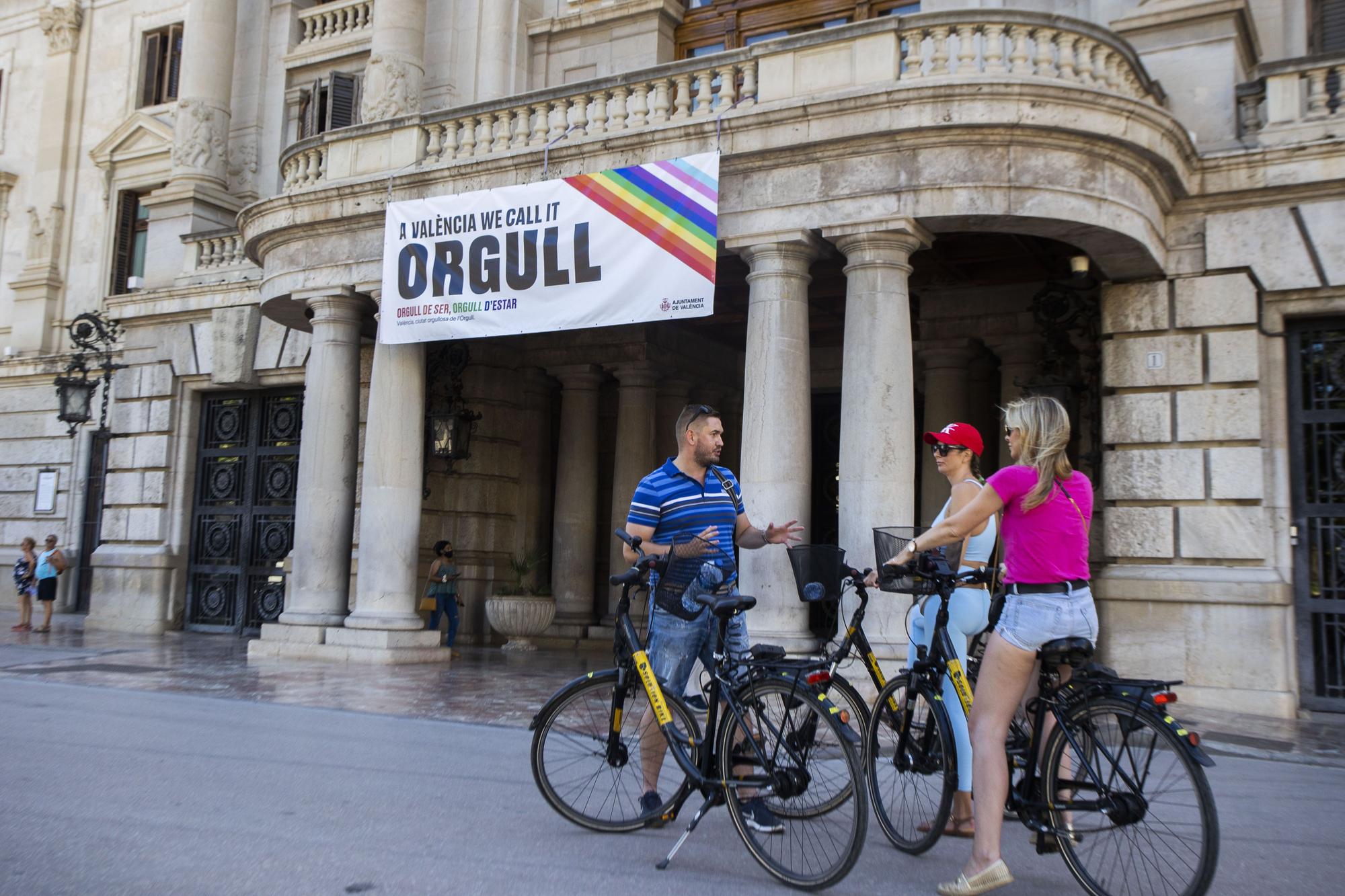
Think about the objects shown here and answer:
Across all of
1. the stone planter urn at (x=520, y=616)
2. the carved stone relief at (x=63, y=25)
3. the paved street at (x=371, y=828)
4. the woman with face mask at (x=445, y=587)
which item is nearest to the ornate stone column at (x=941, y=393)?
the stone planter urn at (x=520, y=616)

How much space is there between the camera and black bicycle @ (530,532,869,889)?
4805 mm

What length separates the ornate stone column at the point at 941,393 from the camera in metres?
16.1

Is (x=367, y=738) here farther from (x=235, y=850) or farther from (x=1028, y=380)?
(x=1028, y=380)

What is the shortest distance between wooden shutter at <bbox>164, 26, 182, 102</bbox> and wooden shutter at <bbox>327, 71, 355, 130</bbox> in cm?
549

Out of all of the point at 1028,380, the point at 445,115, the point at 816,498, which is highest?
the point at 445,115

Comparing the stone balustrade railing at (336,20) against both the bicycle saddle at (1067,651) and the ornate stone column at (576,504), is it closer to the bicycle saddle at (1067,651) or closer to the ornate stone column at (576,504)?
the ornate stone column at (576,504)

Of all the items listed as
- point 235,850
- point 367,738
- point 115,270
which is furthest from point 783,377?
point 115,270

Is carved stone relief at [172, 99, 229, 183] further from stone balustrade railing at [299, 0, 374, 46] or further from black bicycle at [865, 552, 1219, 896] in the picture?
black bicycle at [865, 552, 1219, 896]

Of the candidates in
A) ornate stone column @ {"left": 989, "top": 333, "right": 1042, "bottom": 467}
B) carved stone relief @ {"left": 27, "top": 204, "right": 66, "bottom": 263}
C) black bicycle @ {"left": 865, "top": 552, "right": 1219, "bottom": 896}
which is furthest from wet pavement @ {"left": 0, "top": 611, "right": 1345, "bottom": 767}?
carved stone relief @ {"left": 27, "top": 204, "right": 66, "bottom": 263}

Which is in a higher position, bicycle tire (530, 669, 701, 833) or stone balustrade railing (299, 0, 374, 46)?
stone balustrade railing (299, 0, 374, 46)

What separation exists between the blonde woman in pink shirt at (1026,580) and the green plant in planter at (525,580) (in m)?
13.1

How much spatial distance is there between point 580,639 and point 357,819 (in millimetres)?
12648

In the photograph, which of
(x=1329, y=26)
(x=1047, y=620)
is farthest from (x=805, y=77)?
(x=1047, y=620)

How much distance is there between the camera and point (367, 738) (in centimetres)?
857
